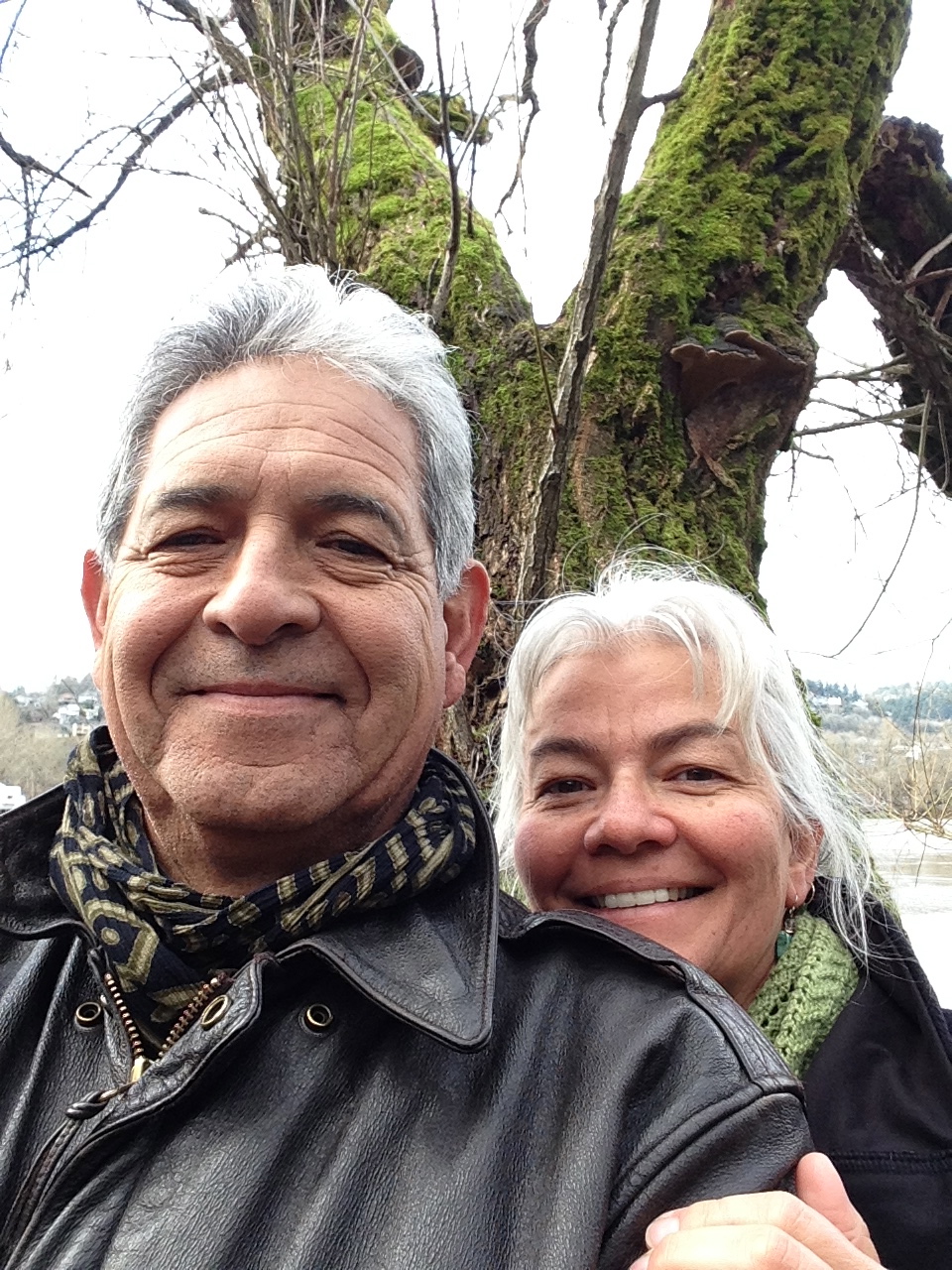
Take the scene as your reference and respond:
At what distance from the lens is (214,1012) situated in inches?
44.7

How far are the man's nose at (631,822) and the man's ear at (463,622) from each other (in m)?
0.33

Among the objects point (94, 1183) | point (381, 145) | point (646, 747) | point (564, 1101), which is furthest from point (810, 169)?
point (94, 1183)

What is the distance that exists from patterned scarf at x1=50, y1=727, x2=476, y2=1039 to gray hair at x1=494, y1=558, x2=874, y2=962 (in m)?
0.60

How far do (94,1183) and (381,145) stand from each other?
3001 millimetres

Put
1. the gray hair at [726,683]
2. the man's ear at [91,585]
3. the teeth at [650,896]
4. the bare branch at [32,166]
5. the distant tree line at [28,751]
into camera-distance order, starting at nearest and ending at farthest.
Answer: the man's ear at [91,585] < the teeth at [650,896] < the gray hair at [726,683] < the distant tree line at [28,751] < the bare branch at [32,166]

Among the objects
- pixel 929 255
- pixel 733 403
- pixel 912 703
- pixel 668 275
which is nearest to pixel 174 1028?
pixel 733 403

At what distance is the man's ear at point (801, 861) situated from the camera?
193cm

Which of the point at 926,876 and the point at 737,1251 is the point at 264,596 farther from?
the point at 926,876

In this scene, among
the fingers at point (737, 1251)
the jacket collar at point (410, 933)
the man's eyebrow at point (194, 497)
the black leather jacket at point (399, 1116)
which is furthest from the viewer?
the man's eyebrow at point (194, 497)

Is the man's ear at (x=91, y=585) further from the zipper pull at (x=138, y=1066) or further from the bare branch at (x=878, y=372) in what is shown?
the bare branch at (x=878, y=372)

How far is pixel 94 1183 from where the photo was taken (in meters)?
1.05

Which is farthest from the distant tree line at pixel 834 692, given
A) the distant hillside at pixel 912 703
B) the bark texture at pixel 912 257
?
the bark texture at pixel 912 257

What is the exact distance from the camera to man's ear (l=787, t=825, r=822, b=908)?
193cm

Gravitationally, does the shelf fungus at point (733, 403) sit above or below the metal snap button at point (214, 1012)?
above
